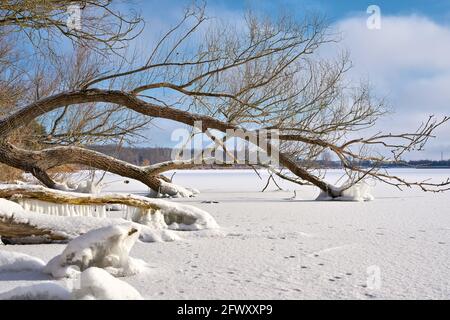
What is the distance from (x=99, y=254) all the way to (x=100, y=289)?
2.69 feet

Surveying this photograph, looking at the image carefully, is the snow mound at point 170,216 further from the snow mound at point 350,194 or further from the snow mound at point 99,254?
the snow mound at point 350,194

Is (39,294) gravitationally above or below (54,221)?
below

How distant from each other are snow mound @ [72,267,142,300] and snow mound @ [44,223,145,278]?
0.68 metres

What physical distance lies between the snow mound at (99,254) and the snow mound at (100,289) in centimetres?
68

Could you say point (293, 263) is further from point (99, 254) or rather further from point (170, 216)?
point (170, 216)

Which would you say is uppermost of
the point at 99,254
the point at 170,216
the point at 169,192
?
the point at 169,192

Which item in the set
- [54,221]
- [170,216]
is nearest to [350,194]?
[170,216]

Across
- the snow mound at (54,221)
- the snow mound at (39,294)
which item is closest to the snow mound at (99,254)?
the snow mound at (39,294)

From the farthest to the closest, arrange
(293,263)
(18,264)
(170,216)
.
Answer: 1. (170,216)
2. (293,263)
3. (18,264)

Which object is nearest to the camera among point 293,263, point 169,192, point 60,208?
point 293,263

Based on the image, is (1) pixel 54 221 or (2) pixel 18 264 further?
(1) pixel 54 221

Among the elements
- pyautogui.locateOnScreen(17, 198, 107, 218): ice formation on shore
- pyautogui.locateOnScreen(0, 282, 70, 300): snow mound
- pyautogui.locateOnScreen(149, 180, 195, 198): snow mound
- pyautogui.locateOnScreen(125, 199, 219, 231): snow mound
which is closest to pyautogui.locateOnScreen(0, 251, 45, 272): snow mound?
pyautogui.locateOnScreen(0, 282, 70, 300): snow mound

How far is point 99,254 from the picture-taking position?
2.62 metres
